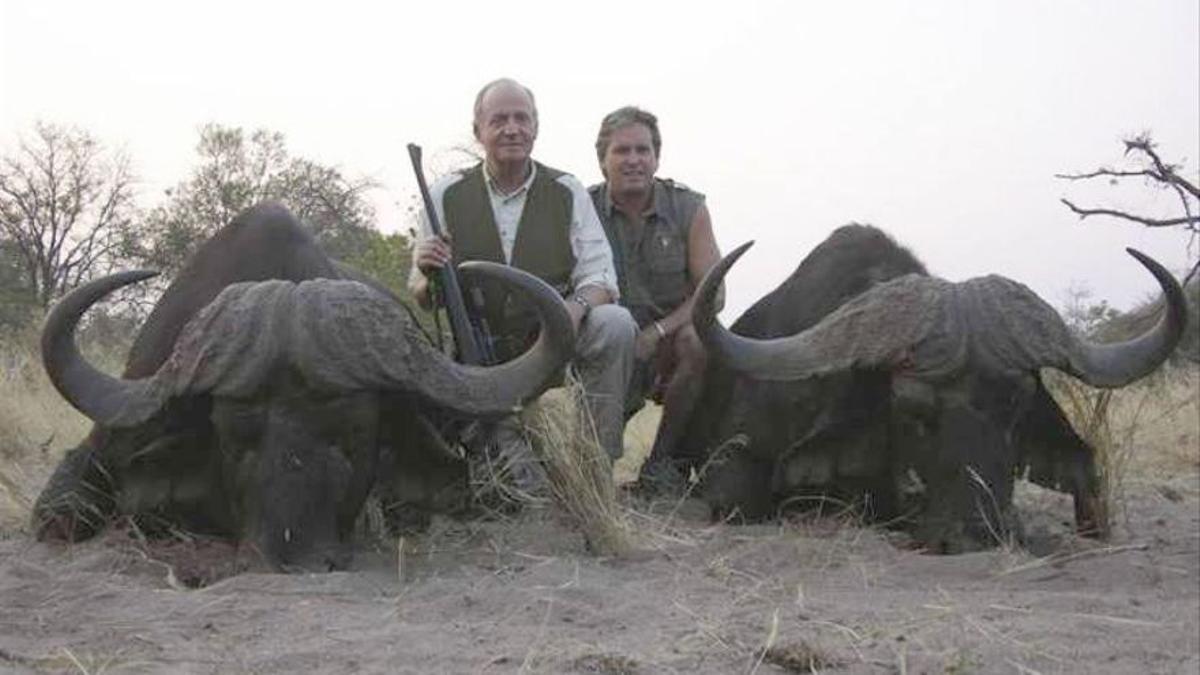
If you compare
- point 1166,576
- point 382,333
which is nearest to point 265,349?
point 382,333

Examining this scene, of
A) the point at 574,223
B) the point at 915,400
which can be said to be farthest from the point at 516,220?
the point at 915,400

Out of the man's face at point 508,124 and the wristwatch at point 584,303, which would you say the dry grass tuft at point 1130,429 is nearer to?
the wristwatch at point 584,303

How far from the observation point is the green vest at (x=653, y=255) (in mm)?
7543

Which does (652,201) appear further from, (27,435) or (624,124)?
(27,435)

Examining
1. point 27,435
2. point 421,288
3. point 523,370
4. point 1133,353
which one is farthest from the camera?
point 27,435

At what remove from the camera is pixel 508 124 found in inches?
263

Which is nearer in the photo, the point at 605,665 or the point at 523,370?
the point at 605,665

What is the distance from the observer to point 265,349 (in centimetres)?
447

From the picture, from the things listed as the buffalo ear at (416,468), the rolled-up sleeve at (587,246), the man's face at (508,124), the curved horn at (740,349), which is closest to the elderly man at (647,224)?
the rolled-up sleeve at (587,246)

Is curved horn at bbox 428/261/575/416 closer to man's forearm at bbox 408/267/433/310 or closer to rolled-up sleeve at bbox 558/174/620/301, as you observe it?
man's forearm at bbox 408/267/433/310

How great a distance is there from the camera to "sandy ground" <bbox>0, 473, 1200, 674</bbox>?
10.8 feet

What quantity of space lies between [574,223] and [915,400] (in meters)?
2.20

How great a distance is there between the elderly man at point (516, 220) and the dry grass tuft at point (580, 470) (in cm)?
106

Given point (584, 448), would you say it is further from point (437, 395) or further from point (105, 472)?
point (105, 472)
